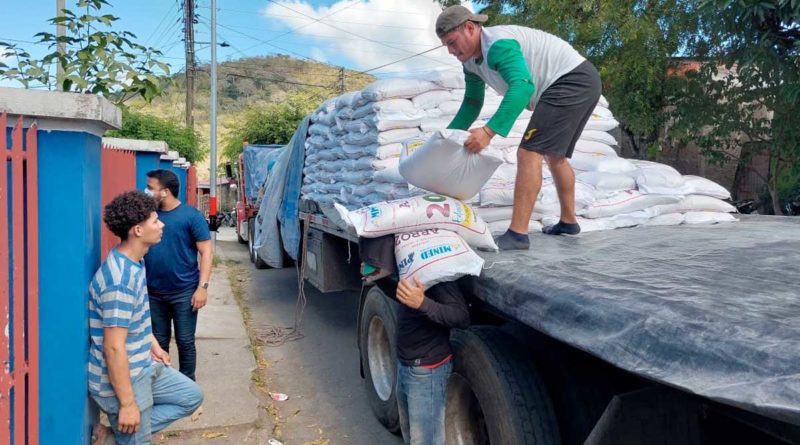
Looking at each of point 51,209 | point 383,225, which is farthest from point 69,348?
point 383,225

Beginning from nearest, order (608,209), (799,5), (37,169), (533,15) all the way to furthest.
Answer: (37,169) → (608,209) → (799,5) → (533,15)

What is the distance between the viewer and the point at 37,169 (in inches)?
97.3

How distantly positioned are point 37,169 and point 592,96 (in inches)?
110

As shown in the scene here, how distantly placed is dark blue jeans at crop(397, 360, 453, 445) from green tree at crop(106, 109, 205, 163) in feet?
49.6

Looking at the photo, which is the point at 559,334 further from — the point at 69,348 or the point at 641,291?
the point at 69,348

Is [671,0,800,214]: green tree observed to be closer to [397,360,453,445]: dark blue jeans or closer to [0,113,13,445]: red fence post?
[397,360,453,445]: dark blue jeans

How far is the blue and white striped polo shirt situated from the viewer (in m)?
2.62

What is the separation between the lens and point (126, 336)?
2.69 metres

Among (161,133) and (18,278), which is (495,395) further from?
(161,133)

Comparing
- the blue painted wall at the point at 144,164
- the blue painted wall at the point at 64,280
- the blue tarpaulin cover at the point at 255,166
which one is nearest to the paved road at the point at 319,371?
the blue painted wall at the point at 64,280

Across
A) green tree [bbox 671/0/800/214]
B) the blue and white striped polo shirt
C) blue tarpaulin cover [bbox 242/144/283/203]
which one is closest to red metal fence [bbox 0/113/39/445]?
the blue and white striped polo shirt

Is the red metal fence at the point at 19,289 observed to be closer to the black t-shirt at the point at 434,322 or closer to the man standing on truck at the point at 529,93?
the black t-shirt at the point at 434,322

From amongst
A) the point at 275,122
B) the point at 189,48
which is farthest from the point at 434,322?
the point at 189,48

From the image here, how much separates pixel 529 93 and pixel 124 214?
202 centimetres
